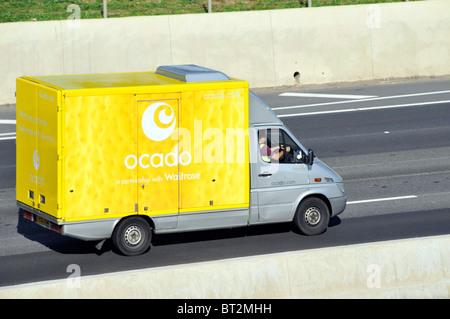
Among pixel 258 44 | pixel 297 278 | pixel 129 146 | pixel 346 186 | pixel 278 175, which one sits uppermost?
pixel 258 44

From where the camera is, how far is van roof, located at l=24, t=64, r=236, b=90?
1265 cm

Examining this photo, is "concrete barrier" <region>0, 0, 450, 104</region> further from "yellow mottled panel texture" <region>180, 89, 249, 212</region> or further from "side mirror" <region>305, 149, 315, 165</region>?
"yellow mottled panel texture" <region>180, 89, 249, 212</region>

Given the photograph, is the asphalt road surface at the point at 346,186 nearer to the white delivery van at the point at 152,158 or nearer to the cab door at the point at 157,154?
the white delivery van at the point at 152,158

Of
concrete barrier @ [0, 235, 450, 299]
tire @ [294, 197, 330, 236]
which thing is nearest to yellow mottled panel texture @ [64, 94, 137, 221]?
concrete barrier @ [0, 235, 450, 299]

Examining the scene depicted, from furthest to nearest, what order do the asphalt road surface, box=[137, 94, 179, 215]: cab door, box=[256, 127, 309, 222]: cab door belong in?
box=[256, 127, 309, 222]: cab door < the asphalt road surface < box=[137, 94, 179, 215]: cab door

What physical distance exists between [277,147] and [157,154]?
217 centimetres

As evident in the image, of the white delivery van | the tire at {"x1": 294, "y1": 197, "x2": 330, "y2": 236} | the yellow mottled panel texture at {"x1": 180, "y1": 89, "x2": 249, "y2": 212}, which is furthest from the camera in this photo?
the tire at {"x1": 294, "y1": 197, "x2": 330, "y2": 236}

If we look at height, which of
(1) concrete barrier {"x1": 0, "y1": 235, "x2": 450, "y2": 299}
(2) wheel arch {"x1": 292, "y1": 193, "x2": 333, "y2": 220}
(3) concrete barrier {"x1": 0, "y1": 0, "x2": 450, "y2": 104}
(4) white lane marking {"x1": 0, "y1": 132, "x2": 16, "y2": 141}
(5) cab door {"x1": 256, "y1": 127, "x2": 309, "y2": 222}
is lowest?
(1) concrete barrier {"x1": 0, "y1": 235, "x2": 450, "y2": 299}

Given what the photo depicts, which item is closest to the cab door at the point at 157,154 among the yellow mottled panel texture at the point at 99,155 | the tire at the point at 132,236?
the yellow mottled panel texture at the point at 99,155

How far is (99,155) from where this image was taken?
12.4m

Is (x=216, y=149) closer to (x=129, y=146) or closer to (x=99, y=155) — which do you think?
(x=129, y=146)

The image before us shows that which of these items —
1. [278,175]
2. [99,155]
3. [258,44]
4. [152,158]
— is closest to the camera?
[99,155]

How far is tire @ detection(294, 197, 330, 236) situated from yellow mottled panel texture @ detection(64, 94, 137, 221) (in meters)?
2.92

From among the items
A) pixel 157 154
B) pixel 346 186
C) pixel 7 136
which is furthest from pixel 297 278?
pixel 7 136
